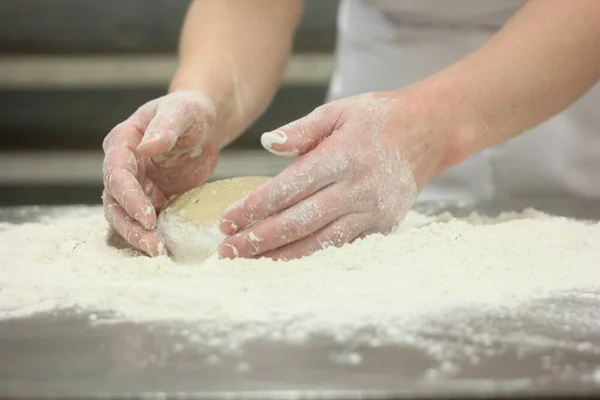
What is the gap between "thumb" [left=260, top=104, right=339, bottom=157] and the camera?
88 centimetres

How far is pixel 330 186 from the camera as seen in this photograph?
35.1 inches

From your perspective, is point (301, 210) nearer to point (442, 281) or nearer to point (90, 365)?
point (442, 281)

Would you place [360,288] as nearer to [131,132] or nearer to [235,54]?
[131,132]

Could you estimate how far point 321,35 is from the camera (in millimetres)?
2098

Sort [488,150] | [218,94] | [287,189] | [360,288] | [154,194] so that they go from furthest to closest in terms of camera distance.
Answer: [488,150] → [218,94] → [154,194] → [287,189] → [360,288]

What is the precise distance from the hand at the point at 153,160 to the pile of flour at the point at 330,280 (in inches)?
2.0

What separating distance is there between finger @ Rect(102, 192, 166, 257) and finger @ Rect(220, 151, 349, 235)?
0.11 meters

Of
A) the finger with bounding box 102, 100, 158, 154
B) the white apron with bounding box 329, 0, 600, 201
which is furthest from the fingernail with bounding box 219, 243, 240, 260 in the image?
the white apron with bounding box 329, 0, 600, 201

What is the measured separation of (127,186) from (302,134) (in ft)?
0.82

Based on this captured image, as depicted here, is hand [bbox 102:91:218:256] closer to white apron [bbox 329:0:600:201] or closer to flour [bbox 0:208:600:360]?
flour [bbox 0:208:600:360]

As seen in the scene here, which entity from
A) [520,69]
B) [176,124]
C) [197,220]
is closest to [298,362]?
[197,220]

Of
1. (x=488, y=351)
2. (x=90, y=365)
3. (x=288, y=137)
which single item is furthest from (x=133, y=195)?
(x=488, y=351)

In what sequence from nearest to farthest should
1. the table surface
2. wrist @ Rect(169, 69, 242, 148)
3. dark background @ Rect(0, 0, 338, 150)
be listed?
the table surface < wrist @ Rect(169, 69, 242, 148) < dark background @ Rect(0, 0, 338, 150)

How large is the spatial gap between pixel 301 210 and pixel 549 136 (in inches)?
29.2
